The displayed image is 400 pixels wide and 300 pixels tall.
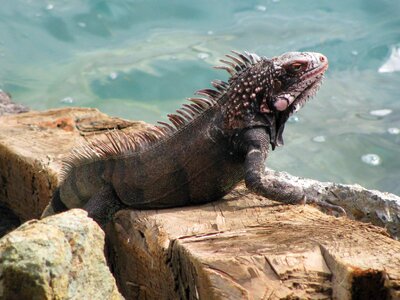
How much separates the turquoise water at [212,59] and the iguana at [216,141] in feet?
13.3

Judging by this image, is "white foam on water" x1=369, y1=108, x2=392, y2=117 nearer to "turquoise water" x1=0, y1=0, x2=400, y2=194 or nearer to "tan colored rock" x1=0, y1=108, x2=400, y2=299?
"turquoise water" x1=0, y1=0, x2=400, y2=194

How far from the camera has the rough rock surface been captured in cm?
180

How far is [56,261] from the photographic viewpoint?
1830 mm

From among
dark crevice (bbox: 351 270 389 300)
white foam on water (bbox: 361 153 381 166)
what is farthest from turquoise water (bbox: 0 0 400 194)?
dark crevice (bbox: 351 270 389 300)

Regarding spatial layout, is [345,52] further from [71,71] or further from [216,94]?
[216,94]

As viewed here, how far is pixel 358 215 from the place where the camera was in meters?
3.41

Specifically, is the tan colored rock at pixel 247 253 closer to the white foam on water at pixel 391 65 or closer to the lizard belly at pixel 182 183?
the lizard belly at pixel 182 183

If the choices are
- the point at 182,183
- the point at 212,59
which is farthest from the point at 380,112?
the point at 182,183

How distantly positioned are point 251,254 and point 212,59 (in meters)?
7.23

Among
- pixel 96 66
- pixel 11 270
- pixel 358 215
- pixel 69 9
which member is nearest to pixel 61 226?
pixel 11 270

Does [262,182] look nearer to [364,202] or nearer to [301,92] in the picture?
[301,92]

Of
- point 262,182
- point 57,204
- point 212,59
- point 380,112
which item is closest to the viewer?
point 262,182

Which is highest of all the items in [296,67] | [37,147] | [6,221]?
[296,67]

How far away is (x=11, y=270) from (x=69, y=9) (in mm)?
9232
